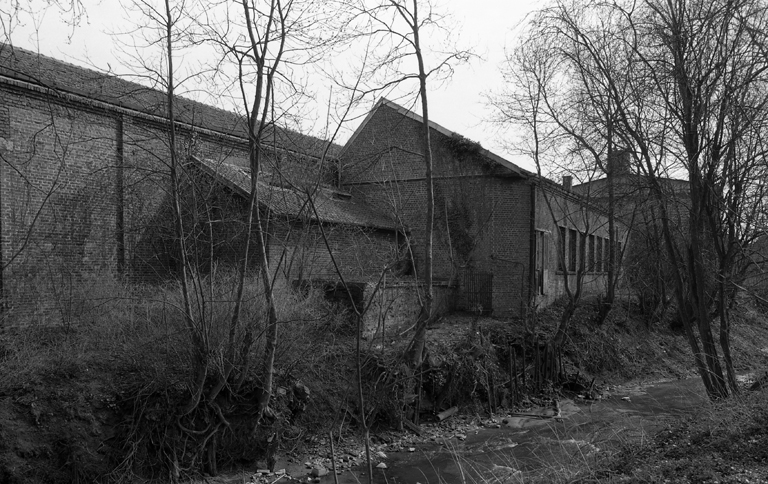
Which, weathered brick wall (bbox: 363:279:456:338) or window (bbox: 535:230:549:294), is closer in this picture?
weathered brick wall (bbox: 363:279:456:338)

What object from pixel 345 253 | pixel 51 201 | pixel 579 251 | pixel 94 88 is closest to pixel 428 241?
pixel 345 253

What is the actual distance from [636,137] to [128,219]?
12.1 m

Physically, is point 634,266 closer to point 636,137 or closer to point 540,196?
point 540,196

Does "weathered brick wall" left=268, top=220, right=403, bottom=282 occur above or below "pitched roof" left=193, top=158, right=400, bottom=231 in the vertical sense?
below

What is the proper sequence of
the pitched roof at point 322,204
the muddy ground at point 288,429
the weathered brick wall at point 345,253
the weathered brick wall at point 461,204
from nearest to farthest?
1. the muddy ground at point 288,429
2. the pitched roof at point 322,204
3. the weathered brick wall at point 345,253
4. the weathered brick wall at point 461,204

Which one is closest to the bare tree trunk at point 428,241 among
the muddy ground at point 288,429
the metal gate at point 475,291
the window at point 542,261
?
the muddy ground at point 288,429

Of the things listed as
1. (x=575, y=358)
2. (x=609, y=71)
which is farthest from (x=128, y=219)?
(x=575, y=358)

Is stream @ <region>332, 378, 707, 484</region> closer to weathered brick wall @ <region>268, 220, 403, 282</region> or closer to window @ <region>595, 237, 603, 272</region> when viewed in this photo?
weathered brick wall @ <region>268, 220, 403, 282</region>

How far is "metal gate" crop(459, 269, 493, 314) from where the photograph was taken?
19281 millimetres

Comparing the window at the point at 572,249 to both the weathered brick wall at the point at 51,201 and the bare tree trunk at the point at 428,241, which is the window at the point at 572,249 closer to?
the bare tree trunk at the point at 428,241

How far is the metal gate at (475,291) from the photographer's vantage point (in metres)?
19.3

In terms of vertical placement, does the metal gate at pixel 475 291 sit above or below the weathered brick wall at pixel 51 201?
below

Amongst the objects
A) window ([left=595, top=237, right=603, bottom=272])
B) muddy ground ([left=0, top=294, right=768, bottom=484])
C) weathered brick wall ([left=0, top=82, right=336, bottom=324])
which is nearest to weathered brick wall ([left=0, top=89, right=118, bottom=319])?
weathered brick wall ([left=0, top=82, right=336, bottom=324])

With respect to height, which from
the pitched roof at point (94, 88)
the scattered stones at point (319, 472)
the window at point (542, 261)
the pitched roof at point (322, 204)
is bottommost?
the scattered stones at point (319, 472)
